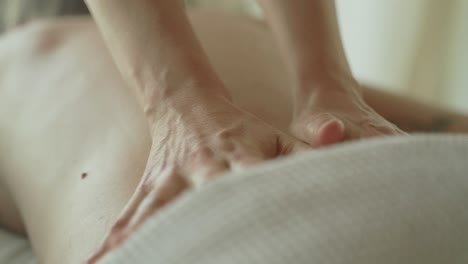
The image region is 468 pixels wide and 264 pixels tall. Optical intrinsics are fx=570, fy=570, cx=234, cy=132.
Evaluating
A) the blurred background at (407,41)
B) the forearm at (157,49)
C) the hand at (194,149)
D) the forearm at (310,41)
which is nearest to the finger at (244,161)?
the hand at (194,149)

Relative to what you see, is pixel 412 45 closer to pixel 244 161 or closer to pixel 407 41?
pixel 407 41

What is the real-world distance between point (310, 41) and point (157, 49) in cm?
21

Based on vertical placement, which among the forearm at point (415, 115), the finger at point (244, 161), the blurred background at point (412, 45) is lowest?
the blurred background at point (412, 45)

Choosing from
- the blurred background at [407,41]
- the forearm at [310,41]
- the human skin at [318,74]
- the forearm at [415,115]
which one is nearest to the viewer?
the human skin at [318,74]

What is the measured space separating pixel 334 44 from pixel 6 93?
457mm

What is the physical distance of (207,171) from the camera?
0.44 metres

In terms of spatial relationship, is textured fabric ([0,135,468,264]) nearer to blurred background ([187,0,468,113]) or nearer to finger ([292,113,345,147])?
finger ([292,113,345,147])

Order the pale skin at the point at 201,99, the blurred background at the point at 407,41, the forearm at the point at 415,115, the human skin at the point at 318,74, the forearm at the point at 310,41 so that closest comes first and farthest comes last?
1. the pale skin at the point at 201,99
2. the human skin at the point at 318,74
3. the forearm at the point at 310,41
4. the forearm at the point at 415,115
5. the blurred background at the point at 407,41

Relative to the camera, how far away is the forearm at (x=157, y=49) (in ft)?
1.76

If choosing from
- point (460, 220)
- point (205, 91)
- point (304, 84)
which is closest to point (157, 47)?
point (205, 91)

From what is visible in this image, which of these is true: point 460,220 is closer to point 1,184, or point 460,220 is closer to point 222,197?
point 222,197

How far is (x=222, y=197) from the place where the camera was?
1.11 ft

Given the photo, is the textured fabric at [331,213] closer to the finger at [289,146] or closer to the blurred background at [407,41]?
the finger at [289,146]

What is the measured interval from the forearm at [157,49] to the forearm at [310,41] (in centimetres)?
15
